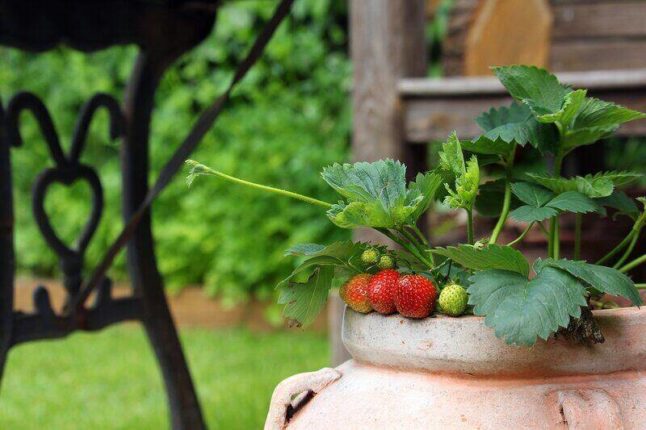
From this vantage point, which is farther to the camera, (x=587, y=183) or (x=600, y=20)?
(x=600, y=20)

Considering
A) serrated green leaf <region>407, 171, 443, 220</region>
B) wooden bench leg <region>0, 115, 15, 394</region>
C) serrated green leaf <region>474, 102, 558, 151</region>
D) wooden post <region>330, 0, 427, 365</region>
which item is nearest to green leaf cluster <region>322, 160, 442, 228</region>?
serrated green leaf <region>407, 171, 443, 220</region>

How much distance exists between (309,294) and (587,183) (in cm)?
37

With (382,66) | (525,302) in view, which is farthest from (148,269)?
(525,302)

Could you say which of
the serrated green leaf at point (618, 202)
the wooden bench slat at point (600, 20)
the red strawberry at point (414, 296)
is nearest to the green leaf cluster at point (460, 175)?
the red strawberry at point (414, 296)

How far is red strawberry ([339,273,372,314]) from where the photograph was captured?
1.11 m

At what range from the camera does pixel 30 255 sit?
16.6ft

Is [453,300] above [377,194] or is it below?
below

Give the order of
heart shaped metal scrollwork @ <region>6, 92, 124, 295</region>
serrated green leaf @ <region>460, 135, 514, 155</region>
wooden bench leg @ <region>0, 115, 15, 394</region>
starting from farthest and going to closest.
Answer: heart shaped metal scrollwork @ <region>6, 92, 124, 295</region>, wooden bench leg @ <region>0, 115, 15, 394</region>, serrated green leaf @ <region>460, 135, 514, 155</region>

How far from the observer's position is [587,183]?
112 centimetres

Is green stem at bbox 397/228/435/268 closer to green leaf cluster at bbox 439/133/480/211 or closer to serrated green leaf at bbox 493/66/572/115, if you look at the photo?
green leaf cluster at bbox 439/133/480/211

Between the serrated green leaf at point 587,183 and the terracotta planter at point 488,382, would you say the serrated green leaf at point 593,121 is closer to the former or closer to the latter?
the serrated green leaf at point 587,183

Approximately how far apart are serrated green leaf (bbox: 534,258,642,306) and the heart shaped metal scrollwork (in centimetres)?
129

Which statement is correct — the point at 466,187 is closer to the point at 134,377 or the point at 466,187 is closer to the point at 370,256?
the point at 370,256

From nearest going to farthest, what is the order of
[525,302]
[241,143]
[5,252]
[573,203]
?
[525,302] < [573,203] < [5,252] < [241,143]
